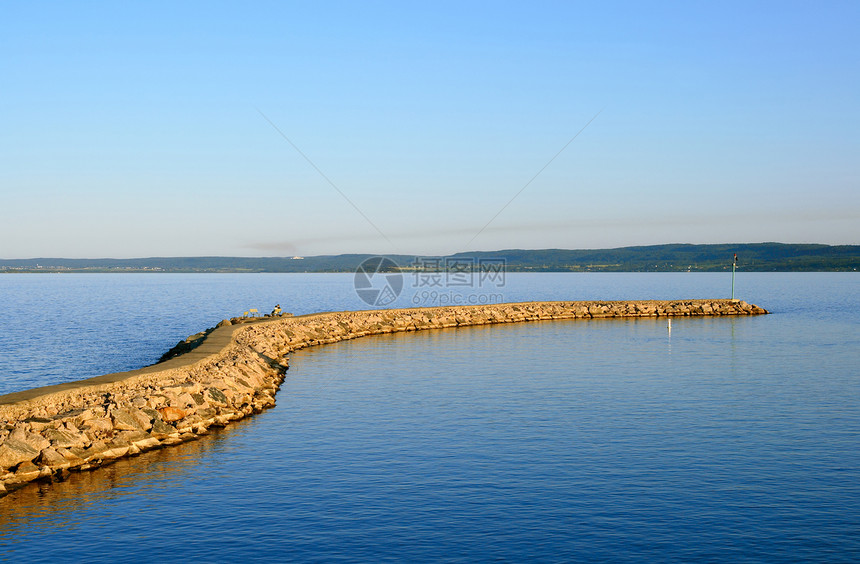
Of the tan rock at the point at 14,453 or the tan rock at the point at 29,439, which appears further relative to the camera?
the tan rock at the point at 29,439

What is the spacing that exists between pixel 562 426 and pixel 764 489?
8083 mm

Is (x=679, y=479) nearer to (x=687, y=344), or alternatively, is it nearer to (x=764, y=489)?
(x=764, y=489)

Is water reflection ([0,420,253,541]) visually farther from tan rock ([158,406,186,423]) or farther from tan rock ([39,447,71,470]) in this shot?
tan rock ([158,406,186,423])

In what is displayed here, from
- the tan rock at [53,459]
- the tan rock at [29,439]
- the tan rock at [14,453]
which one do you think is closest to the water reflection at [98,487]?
the tan rock at [53,459]

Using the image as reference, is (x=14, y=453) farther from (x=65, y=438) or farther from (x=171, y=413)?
(x=171, y=413)

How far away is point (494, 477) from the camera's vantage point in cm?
1942

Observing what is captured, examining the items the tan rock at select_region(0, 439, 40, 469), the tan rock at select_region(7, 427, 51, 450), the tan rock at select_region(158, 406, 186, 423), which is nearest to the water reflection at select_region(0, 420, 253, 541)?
the tan rock at select_region(0, 439, 40, 469)

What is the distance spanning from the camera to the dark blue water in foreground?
48.9 feet

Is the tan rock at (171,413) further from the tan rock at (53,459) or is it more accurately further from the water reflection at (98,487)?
the tan rock at (53,459)

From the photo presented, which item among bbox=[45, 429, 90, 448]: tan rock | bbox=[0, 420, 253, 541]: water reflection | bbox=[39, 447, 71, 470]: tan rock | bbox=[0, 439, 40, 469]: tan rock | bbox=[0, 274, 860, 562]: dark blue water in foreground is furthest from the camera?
bbox=[45, 429, 90, 448]: tan rock

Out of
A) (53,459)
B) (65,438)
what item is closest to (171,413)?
(65,438)

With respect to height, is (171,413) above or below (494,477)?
above

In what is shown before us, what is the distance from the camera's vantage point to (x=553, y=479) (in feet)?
62.8

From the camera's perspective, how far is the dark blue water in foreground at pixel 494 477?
587 inches
